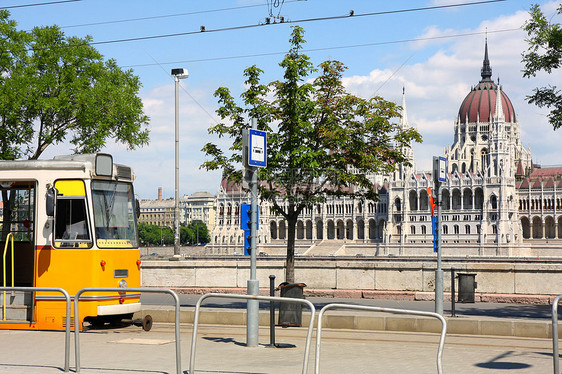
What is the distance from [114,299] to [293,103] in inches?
283

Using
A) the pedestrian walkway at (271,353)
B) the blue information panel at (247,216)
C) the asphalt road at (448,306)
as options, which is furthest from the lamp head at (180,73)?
the pedestrian walkway at (271,353)

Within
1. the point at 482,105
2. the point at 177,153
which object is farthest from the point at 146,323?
the point at 482,105

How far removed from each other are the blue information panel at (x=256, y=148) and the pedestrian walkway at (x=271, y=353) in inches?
107

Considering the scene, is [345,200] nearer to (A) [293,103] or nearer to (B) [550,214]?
(B) [550,214]

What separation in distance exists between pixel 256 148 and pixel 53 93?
18.3 m

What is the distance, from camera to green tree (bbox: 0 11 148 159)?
26.7m

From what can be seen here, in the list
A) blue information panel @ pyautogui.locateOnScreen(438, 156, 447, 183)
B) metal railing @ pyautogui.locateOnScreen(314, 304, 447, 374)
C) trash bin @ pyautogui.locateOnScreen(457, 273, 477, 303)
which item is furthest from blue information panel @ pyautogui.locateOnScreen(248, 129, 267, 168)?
trash bin @ pyautogui.locateOnScreen(457, 273, 477, 303)

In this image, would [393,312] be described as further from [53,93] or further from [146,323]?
[53,93]

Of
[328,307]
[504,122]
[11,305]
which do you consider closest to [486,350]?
[328,307]

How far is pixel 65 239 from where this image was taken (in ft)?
41.4

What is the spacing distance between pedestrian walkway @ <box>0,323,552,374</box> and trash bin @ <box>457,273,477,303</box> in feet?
20.1

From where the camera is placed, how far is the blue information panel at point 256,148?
11.4m

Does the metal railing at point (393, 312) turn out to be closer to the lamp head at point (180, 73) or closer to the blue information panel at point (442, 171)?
the blue information panel at point (442, 171)

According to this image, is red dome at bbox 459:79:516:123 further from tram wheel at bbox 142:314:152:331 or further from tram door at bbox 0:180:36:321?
tram door at bbox 0:180:36:321
